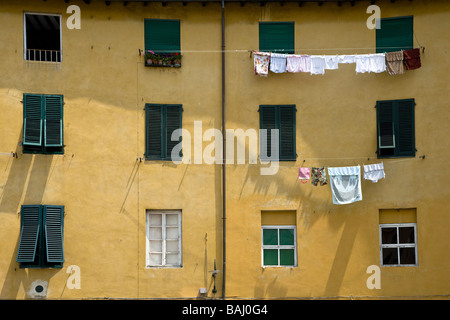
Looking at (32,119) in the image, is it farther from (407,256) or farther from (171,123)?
(407,256)

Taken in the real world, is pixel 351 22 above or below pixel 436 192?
above

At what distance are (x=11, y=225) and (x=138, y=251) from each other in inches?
142

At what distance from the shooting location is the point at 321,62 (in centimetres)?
2442

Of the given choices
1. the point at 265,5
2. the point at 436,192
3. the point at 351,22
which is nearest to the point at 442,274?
the point at 436,192

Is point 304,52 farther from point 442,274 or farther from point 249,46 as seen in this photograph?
point 442,274

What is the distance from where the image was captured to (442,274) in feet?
77.7

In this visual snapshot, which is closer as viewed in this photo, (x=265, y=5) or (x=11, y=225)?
(x=11, y=225)

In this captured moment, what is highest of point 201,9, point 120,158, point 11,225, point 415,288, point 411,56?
point 201,9

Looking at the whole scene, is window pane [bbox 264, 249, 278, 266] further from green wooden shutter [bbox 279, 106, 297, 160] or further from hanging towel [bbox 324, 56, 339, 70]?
hanging towel [bbox 324, 56, 339, 70]

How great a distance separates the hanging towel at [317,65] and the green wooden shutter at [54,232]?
8276 mm

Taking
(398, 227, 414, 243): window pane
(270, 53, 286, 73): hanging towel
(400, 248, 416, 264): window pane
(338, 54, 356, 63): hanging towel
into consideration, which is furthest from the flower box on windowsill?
(400, 248, 416, 264): window pane

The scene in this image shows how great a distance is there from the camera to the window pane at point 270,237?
79.9 ft

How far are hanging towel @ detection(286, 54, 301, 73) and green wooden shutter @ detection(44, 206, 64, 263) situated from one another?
7686 mm

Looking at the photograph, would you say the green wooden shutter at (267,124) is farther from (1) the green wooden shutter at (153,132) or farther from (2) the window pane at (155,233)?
(2) the window pane at (155,233)
